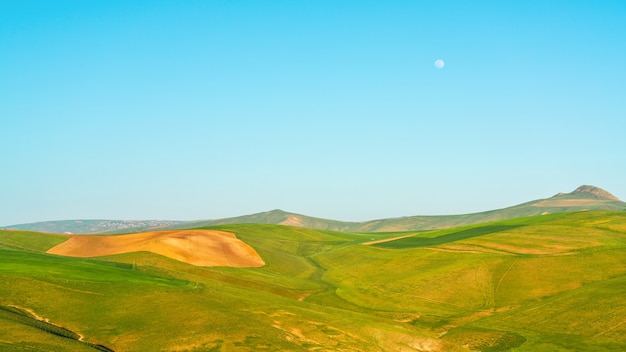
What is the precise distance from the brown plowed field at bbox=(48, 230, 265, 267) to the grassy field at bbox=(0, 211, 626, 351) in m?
4.08

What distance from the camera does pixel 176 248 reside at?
90188 millimetres

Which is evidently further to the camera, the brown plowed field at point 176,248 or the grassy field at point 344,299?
the brown plowed field at point 176,248

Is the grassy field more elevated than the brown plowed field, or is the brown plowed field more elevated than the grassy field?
the brown plowed field

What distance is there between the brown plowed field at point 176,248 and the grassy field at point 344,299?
4.08m

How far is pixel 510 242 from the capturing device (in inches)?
3898

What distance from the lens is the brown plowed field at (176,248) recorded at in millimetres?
86875

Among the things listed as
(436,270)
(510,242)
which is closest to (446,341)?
(436,270)

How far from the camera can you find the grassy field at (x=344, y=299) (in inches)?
1608

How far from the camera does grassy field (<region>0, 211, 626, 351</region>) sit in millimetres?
40844

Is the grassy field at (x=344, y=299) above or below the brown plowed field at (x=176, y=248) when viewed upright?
below

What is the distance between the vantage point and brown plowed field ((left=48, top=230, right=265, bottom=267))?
86.9 metres

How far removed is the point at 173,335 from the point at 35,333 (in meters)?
9.76

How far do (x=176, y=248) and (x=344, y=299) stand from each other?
116 feet

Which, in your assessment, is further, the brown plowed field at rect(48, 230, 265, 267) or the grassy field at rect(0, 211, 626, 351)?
the brown plowed field at rect(48, 230, 265, 267)
